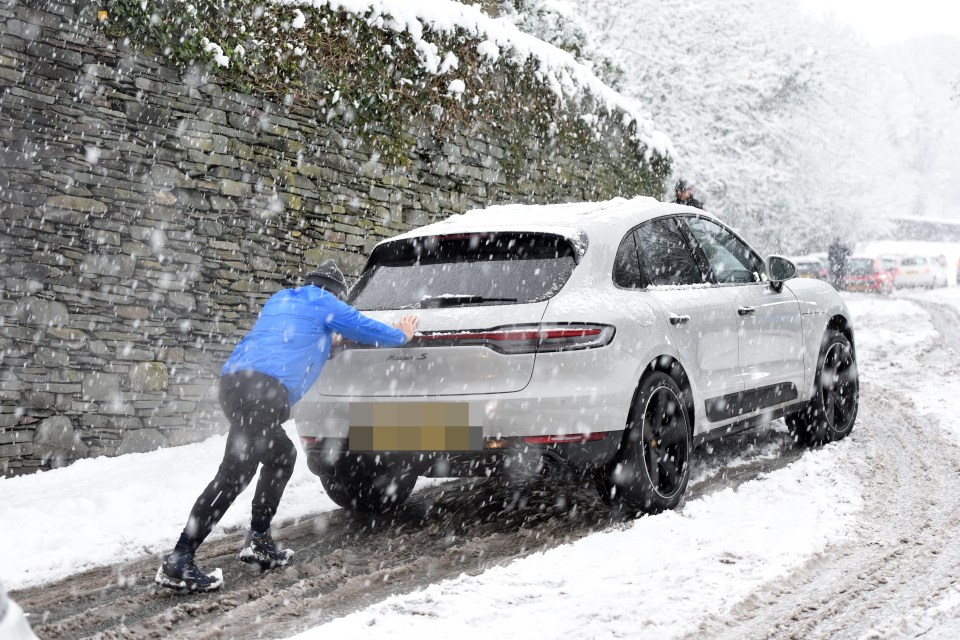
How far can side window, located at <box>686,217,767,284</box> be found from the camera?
19.6ft

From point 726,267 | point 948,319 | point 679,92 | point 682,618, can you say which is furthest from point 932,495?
point 679,92

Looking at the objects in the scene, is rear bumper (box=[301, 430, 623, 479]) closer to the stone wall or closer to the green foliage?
the stone wall

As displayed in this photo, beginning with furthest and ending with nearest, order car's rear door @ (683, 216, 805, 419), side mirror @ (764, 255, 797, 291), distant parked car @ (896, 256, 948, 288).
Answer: distant parked car @ (896, 256, 948, 288)
side mirror @ (764, 255, 797, 291)
car's rear door @ (683, 216, 805, 419)

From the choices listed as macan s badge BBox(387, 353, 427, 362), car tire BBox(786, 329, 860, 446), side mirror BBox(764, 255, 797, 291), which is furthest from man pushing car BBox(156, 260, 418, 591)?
car tire BBox(786, 329, 860, 446)

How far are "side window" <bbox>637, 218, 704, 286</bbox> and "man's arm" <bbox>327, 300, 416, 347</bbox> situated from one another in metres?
1.63

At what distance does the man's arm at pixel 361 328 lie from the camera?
444 cm

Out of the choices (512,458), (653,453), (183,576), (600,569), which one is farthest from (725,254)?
(183,576)

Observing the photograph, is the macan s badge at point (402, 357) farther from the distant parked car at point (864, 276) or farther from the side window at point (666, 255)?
the distant parked car at point (864, 276)

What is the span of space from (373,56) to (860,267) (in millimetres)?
25915

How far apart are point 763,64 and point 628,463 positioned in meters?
26.2

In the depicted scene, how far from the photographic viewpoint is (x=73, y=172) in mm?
7102

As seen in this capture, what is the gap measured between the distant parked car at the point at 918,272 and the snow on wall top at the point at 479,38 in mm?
24435

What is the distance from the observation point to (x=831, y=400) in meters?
6.94

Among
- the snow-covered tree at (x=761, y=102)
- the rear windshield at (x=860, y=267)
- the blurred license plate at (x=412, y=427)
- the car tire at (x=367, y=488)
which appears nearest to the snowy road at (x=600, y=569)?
the car tire at (x=367, y=488)
